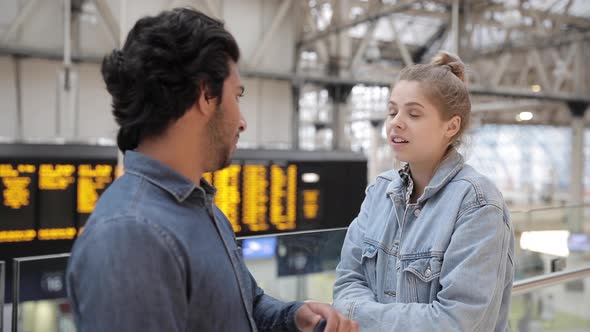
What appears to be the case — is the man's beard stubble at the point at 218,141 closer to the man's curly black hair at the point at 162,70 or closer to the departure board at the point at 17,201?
the man's curly black hair at the point at 162,70

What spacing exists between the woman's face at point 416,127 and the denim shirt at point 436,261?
0.06 m

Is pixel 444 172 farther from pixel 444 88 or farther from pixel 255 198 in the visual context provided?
pixel 255 198

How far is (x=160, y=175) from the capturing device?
1112 mm

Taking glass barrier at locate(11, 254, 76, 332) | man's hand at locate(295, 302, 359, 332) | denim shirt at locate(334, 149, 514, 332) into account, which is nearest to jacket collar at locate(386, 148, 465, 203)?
denim shirt at locate(334, 149, 514, 332)

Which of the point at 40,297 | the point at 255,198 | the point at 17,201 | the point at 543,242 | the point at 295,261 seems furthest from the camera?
the point at 255,198

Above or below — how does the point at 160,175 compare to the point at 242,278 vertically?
above

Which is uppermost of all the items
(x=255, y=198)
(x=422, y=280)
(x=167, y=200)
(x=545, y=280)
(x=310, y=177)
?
(x=167, y=200)

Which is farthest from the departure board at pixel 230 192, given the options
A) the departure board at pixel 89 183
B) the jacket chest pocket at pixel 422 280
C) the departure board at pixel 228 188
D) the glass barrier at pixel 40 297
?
the jacket chest pocket at pixel 422 280

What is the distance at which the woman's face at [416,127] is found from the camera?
5.22ft

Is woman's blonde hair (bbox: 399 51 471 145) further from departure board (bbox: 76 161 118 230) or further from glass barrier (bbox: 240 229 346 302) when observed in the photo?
departure board (bbox: 76 161 118 230)

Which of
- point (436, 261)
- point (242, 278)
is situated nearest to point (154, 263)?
point (242, 278)

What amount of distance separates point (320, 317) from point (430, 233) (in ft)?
1.27

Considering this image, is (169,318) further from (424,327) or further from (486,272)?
(486,272)

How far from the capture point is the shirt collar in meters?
1.11
